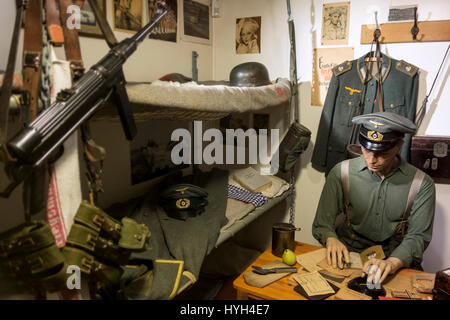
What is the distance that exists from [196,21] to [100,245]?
195 centimetres

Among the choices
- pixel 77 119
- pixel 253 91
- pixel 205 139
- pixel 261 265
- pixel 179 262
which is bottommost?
pixel 261 265

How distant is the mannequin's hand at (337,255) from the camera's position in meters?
1.59

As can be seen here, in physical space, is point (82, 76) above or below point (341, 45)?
below

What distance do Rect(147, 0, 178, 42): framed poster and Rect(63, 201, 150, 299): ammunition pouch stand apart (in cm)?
137

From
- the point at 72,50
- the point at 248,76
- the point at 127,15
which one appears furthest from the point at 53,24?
the point at 248,76

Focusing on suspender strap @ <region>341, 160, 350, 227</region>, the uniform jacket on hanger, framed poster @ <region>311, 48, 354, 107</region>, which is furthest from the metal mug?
framed poster @ <region>311, 48, 354, 107</region>

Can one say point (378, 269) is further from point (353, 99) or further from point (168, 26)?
point (168, 26)

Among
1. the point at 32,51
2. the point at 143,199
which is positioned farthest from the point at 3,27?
the point at 143,199

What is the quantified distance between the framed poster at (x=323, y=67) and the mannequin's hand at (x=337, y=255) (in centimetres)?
118

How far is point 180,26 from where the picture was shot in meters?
2.23

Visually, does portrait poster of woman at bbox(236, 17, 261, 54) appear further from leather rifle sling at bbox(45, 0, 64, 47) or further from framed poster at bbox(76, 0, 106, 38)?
leather rifle sling at bbox(45, 0, 64, 47)

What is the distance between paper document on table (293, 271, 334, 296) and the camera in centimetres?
138

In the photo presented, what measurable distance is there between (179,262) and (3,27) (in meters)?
1.12

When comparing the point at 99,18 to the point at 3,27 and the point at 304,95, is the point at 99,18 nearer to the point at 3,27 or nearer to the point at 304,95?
the point at 3,27
